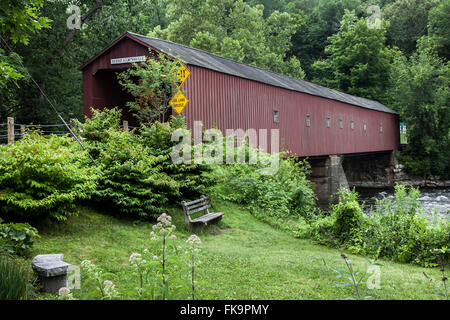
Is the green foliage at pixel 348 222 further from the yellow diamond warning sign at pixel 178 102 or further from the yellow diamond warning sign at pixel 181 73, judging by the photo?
the yellow diamond warning sign at pixel 181 73

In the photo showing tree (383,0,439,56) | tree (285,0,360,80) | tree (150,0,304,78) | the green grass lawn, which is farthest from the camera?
tree (285,0,360,80)

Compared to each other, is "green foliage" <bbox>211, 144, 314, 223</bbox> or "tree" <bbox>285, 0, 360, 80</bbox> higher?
"tree" <bbox>285, 0, 360, 80</bbox>

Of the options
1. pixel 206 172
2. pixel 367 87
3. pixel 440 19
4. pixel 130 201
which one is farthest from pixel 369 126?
pixel 130 201

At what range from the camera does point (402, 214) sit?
727 centimetres

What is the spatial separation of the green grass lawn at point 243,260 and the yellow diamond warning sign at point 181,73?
5.23 meters

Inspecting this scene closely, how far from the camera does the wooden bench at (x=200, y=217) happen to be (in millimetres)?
7905

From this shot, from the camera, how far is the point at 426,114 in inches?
1235

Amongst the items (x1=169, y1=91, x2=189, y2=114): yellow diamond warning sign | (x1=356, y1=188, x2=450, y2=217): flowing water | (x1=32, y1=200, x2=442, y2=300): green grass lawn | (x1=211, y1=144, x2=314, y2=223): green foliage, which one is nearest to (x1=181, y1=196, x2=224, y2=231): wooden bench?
(x1=32, y1=200, x2=442, y2=300): green grass lawn

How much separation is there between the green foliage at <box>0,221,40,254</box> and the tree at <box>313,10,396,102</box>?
3720cm

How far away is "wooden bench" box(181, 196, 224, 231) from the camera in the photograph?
7.91 meters

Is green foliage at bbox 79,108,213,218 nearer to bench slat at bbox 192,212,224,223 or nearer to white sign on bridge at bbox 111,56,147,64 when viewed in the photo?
bench slat at bbox 192,212,224,223

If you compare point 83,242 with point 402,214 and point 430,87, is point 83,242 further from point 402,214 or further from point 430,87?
point 430,87

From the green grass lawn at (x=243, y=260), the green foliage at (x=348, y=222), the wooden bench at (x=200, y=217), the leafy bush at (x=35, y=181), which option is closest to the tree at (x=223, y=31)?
the wooden bench at (x=200, y=217)
